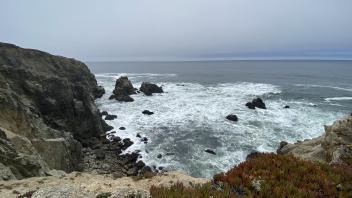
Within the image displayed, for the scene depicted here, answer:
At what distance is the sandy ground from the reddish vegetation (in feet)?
5.40

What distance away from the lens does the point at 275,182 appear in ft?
29.1

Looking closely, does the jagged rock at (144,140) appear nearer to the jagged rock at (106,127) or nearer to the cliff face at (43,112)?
the cliff face at (43,112)

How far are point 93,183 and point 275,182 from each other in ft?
21.2

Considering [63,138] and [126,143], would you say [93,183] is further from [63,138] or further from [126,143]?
[126,143]

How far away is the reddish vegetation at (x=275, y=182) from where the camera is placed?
8.17 m

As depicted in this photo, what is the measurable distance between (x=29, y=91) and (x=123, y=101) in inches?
1159

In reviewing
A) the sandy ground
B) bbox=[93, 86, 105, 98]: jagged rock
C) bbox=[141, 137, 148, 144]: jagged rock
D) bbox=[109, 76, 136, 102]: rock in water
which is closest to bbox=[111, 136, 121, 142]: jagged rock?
bbox=[141, 137, 148, 144]: jagged rock

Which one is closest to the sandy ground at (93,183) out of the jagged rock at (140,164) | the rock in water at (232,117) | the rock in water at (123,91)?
the jagged rock at (140,164)

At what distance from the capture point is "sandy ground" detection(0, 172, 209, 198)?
10.3 m

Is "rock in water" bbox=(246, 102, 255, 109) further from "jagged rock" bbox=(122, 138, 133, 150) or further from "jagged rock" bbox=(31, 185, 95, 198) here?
"jagged rock" bbox=(31, 185, 95, 198)

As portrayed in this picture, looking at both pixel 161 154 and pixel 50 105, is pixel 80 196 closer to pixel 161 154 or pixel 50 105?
pixel 161 154

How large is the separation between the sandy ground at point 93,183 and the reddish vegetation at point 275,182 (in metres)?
1.65

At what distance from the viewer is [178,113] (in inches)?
2148

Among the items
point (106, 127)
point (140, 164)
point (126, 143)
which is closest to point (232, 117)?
point (126, 143)
